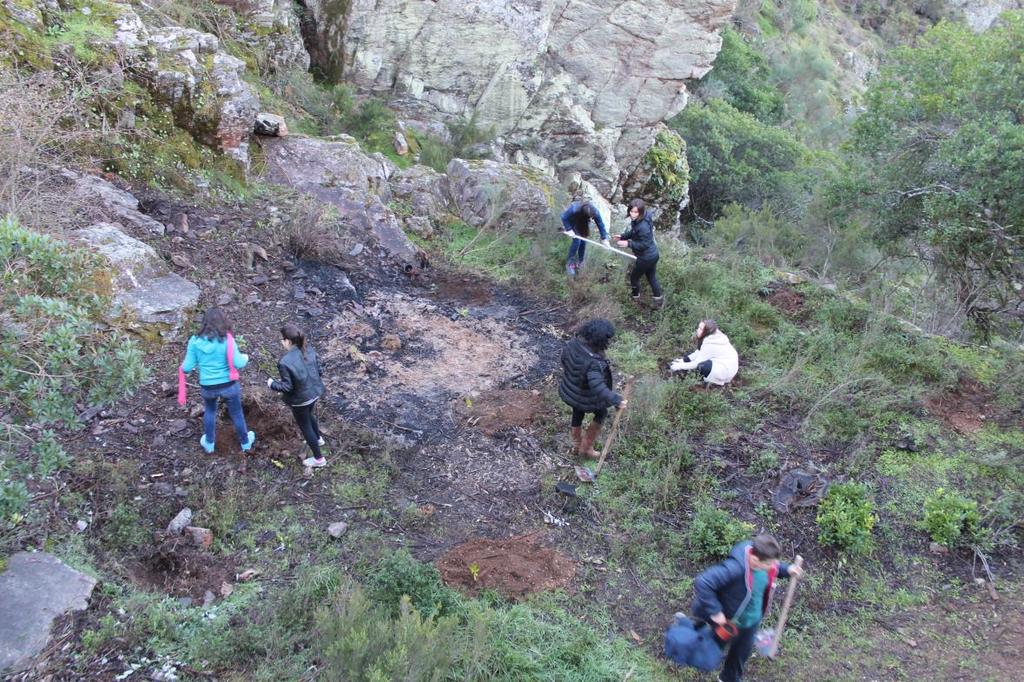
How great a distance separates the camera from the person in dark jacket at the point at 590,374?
5.46m

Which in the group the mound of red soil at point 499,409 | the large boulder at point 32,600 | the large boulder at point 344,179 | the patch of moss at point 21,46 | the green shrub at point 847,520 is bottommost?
the mound of red soil at point 499,409

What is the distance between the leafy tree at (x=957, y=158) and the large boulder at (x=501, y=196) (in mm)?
4875

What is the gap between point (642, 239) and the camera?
8141 millimetres

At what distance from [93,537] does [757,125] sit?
18.2 m

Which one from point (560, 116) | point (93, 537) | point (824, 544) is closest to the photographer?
point (93, 537)

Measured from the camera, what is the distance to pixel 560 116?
1407 cm

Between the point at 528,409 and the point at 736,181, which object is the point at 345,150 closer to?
the point at 528,409

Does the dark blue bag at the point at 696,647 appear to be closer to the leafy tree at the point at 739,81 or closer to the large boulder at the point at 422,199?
the large boulder at the point at 422,199

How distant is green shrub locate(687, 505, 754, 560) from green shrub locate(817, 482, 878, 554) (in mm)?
664

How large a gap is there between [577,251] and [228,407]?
521cm

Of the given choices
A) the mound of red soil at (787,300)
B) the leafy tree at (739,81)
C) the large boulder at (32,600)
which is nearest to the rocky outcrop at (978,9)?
the leafy tree at (739,81)

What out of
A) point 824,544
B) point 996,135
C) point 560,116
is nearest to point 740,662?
point 824,544

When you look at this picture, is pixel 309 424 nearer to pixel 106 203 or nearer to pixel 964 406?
pixel 106 203

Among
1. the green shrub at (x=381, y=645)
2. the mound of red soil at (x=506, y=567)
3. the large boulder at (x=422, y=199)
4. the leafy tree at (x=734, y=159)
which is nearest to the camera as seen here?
the green shrub at (x=381, y=645)
